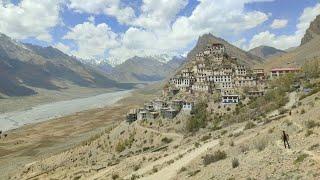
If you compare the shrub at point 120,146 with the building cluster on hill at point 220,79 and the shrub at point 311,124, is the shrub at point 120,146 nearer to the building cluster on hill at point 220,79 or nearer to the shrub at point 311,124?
the building cluster on hill at point 220,79

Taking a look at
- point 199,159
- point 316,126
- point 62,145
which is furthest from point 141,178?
point 62,145

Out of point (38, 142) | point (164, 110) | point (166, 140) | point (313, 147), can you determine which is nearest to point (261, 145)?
point (313, 147)

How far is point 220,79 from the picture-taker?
387 feet

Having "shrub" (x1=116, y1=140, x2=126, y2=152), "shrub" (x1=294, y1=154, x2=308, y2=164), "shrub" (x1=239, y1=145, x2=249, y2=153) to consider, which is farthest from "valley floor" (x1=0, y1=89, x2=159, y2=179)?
"shrub" (x1=294, y1=154, x2=308, y2=164)

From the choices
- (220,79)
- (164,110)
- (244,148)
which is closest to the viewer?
(244,148)

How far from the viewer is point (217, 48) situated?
458ft

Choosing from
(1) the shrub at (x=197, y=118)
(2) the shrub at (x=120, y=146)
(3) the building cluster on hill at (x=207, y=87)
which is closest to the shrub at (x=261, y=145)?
(1) the shrub at (x=197, y=118)

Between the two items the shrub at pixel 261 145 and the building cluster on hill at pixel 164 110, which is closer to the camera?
the shrub at pixel 261 145

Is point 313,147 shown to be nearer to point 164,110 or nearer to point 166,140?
point 166,140

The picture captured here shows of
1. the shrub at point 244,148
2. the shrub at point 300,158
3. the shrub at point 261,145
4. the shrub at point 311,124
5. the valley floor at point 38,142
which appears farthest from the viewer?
the valley floor at point 38,142

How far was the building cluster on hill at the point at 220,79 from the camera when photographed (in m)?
108

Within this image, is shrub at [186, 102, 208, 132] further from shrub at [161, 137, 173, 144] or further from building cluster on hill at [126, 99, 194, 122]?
shrub at [161, 137, 173, 144]

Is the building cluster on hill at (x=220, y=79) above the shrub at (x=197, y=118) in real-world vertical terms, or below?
above

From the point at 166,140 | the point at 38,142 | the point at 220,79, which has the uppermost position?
the point at 220,79
